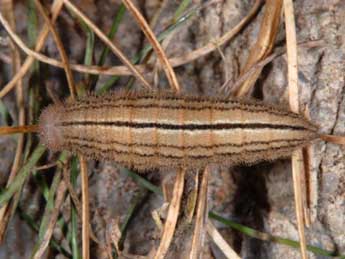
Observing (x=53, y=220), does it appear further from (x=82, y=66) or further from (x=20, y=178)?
(x=82, y=66)

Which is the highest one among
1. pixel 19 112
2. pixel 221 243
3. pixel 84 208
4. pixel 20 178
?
pixel 19 112

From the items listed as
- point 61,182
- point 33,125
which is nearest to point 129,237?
point 61,182

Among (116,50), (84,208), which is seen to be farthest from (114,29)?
(84,208)

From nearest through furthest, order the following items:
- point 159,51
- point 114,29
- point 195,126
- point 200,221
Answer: point 195,126 → point 200,221 → point 159,51 → point 114,29

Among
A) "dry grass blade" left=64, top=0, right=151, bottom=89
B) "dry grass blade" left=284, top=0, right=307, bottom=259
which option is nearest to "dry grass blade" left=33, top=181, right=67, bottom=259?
"dry grass blade" left=64, top=0, right=151, bottom=89

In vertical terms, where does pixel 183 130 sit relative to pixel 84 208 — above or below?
above

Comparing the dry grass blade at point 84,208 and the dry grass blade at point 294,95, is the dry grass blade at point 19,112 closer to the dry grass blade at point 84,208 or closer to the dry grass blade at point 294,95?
the dry grass blade at point 84,208
